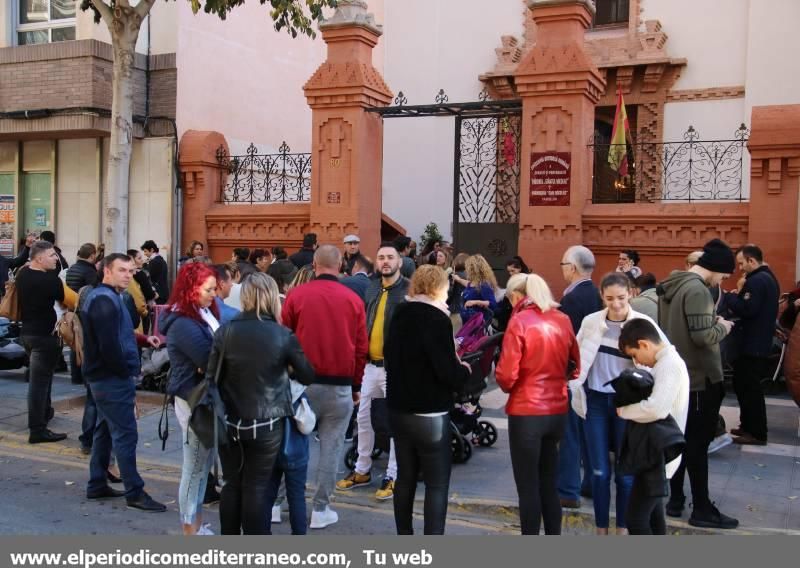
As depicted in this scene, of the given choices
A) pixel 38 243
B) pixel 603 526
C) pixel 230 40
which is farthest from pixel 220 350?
pixel 230 40

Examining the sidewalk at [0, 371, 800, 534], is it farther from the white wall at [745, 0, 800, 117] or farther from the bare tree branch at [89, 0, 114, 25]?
the white wall at [745, 0, 800, 117]

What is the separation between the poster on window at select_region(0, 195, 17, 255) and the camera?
16.5m

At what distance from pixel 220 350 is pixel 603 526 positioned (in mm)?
2891

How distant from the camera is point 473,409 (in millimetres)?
8039

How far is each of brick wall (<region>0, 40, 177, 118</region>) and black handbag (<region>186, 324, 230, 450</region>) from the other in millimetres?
11109

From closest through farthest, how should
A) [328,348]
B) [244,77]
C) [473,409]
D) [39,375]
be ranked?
[328,348], [473,409], [39,375], [244,77]

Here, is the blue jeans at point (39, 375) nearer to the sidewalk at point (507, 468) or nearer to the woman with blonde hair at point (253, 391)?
the sidewalk at point (507, 468)

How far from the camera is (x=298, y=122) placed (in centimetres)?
1923

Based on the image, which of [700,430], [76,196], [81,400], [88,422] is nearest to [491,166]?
[76,196]

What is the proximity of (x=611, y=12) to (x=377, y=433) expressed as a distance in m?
14.2

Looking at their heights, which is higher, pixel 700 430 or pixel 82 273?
pixel 82 273

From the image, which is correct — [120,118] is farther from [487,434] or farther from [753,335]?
[753,335]

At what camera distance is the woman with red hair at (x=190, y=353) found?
5367 millimetres

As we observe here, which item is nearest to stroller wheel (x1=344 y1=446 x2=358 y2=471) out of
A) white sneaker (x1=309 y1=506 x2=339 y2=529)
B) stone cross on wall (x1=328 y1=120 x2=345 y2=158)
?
white sneaker (x1=309 y1=506 x2=339 y2=529)
